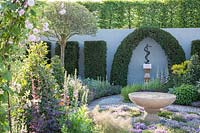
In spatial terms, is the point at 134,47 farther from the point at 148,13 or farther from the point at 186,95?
the point at 186,95

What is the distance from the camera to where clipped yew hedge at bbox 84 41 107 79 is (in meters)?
11.5

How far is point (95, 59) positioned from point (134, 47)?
1.18 metres

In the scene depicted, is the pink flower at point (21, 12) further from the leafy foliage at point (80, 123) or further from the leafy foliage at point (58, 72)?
the leafy foliage at point (58, 72)

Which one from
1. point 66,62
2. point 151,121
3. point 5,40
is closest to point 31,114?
point 5,40

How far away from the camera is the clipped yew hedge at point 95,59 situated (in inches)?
452

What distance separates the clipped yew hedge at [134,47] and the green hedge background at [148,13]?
3.67 feet

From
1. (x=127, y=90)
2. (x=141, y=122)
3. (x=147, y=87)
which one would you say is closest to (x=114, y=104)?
(x=127, y=90)

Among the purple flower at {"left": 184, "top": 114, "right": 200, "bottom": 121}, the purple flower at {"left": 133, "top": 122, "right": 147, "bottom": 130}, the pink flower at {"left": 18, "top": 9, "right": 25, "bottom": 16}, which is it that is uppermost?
the pink flower at {"left": 18, "top": 9, "right": 25, "bottom": 16}

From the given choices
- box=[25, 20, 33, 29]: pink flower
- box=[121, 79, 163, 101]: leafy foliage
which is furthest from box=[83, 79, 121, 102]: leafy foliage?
box=[25, 20, 33, 29]: pink flower

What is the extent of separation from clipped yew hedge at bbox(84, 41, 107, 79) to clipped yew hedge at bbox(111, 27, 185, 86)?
1.08 ft

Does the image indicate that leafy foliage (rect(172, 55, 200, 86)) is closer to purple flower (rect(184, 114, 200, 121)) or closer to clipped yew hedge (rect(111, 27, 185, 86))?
clipped yew hedge (rect(111, 27, 185, 86))

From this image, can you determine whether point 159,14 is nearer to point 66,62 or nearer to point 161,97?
point 66,62

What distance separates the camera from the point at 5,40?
8.74ft

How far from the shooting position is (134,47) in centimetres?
1159
